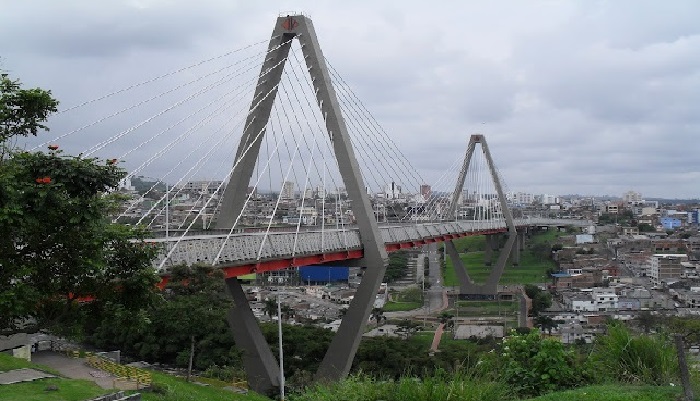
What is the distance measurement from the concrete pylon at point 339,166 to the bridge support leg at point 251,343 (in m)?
0.04

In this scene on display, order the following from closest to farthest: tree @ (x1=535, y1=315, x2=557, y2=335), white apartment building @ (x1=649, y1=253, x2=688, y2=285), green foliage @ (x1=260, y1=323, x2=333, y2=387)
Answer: green foliage @ (x1=260, y1=323, x2=333, y2=387) < tree @ (x1=535, y1=315, x2=557, y2=335) < white apartment building @ (x1=649, y1=253, x2=688, y2=285)

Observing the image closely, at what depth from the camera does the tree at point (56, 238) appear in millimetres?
7465

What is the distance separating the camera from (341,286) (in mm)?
65062

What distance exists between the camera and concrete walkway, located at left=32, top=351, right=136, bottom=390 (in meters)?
15.9

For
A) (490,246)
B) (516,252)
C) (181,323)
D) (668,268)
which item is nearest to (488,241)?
(490,246)

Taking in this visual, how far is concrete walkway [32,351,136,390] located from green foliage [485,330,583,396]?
31.3ft

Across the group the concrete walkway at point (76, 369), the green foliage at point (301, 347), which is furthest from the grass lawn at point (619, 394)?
the green foliage at point (301, 347)

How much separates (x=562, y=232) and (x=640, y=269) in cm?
2109

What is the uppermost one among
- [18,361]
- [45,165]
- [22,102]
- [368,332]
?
[22,102]

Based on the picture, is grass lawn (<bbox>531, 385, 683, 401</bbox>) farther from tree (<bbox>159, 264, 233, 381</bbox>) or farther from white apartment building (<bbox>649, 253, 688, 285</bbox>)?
white apartment building (<bbox>649, 253, 688, 285</bbox>)

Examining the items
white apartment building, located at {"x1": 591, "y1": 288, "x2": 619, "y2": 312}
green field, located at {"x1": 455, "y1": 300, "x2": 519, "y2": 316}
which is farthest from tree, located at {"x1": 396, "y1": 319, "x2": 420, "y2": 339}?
white apartment building, located at {"x1": 591, "y1": 288, "x2": 619, "y2": 312}

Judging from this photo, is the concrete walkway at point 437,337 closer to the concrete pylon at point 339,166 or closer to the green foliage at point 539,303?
the green foliage at point 539,303

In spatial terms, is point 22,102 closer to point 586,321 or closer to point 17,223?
point 17,223

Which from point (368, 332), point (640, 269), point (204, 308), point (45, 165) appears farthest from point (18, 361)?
point (640, 269)
